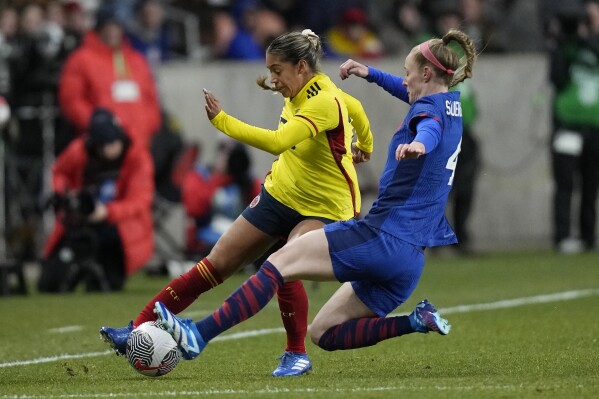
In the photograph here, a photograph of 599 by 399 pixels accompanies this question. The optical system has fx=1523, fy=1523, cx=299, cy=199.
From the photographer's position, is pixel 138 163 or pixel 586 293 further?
pixel 138 163

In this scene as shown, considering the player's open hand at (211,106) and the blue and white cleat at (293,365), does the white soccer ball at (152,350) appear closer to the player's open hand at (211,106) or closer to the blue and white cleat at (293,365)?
the blue and white cleat at (293,365)

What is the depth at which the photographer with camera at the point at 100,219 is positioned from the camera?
13930 millimetres

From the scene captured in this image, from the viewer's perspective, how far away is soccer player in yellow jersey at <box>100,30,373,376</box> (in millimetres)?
7984

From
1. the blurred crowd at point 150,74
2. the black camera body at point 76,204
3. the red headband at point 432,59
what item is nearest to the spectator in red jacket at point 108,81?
the blurred crowd at point 150,74

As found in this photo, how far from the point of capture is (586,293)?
12.8m

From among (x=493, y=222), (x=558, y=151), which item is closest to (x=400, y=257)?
(x=558, y=151)

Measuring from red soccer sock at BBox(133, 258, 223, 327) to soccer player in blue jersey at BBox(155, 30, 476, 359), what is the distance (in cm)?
69

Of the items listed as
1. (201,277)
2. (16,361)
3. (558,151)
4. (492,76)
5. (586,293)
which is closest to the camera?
(201,277)

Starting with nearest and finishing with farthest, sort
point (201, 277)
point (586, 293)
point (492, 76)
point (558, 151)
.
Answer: point (201, 277) < point (586, 293) < point (558, 151) < point (492, 76)

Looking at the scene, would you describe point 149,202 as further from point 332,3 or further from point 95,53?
point 332,3

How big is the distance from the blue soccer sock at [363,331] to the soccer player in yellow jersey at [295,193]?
1.00 feet

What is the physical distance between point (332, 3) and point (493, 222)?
138 inches

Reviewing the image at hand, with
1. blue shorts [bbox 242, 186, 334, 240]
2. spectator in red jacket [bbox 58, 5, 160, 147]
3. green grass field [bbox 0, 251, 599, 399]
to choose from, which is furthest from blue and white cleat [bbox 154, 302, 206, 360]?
spectator in red jacket [bbox 58, 5, 160, 147]

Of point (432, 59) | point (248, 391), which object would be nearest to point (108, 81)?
point (432, 59)
